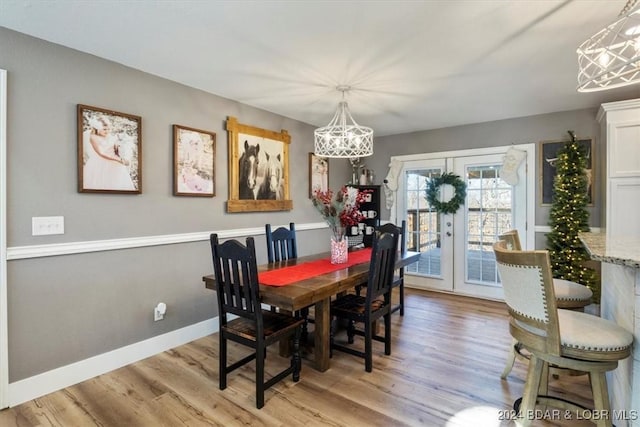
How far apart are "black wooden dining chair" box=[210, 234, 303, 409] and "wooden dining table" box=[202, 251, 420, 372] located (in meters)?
0.12

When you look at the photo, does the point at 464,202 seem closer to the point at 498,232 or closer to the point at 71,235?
the point at 498,232

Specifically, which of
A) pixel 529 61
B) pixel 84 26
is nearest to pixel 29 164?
pixel 84 26

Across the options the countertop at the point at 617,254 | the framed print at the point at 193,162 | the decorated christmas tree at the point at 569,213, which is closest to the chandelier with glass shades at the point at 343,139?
the framed print at the point at 193,162

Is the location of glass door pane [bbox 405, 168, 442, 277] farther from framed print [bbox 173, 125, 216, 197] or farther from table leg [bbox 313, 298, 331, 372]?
framed print [bbox 173, 125, 216, 197]

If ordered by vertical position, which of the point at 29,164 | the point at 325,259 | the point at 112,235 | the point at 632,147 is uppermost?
the point at 632,147

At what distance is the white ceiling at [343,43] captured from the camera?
1957 millimetres

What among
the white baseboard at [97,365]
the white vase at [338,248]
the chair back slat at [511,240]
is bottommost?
the white baseboard at [97,365]

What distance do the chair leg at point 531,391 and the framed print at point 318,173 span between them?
11.0 feet

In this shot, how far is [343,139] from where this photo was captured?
3143mm

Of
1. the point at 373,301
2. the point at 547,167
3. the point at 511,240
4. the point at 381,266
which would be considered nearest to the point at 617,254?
the point at 511,240

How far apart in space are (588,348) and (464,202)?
3.45m

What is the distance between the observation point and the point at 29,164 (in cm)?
224

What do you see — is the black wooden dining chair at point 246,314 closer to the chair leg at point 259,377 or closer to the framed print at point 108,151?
the chair leg at point 259,377

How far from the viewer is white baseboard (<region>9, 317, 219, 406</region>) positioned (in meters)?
2.20
